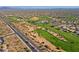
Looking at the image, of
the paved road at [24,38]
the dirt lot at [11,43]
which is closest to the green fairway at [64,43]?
the paved road at [24,38]

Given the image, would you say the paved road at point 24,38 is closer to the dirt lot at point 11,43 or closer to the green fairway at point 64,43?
the dirt lot at point 11,43

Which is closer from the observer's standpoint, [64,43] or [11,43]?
[64,43]

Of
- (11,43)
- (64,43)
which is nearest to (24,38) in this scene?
(11,43)

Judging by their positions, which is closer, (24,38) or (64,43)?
(64,43)

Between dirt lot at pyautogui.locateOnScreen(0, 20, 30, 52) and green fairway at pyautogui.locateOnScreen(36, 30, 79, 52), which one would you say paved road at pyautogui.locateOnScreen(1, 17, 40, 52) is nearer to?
dirt lot at pyautogui.locateOnScreen(0, 20, 30, 52)

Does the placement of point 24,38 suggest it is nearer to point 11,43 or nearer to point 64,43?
point 11,43

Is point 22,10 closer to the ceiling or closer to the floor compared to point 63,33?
closer to the ceiling

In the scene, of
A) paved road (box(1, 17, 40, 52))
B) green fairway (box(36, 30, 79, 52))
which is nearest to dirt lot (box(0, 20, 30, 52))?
paved road (box(1, 17, 40, 52))
